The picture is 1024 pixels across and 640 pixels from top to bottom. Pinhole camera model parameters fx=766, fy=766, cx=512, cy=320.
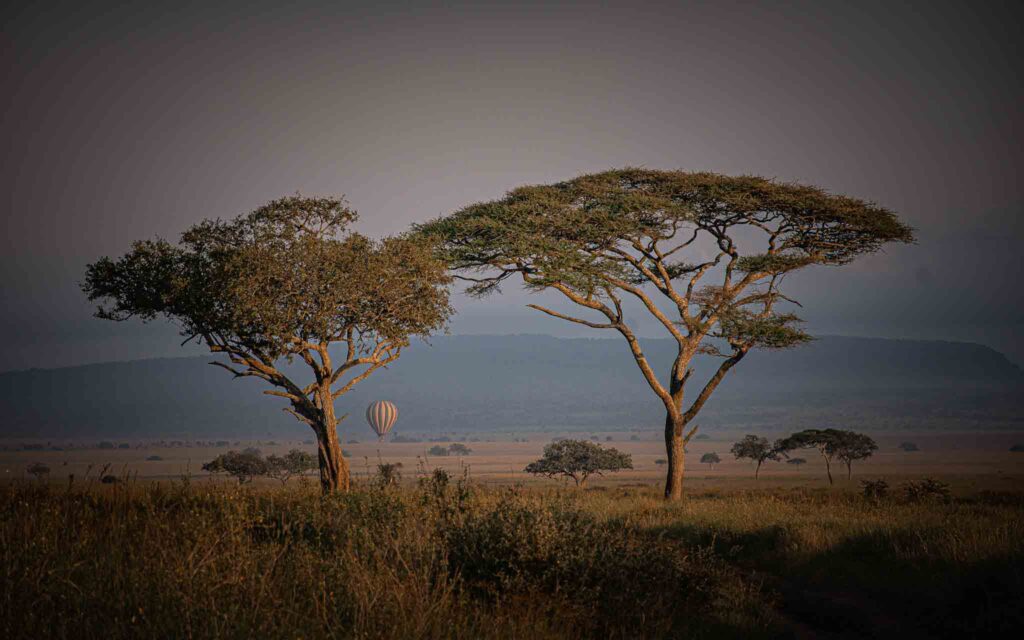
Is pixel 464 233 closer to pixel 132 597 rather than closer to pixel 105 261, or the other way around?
pixel 105 261

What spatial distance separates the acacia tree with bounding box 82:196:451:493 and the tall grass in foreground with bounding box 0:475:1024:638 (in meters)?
7.85

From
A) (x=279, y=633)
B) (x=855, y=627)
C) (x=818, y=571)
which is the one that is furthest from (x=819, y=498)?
(x=279, y=633)

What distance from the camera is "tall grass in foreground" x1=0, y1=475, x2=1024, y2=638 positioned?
22.4 ft

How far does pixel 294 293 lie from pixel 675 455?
13812 mm

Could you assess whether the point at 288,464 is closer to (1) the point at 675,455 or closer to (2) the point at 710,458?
(1) the point at 675,455

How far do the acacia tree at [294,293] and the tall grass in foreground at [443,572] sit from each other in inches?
309

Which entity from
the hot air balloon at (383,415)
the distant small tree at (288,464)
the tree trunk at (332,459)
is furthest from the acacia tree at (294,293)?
the distant small tree at (288,464)

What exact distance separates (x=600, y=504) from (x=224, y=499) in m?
12.4

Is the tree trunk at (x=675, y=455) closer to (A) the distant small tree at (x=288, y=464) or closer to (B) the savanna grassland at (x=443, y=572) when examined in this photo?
(B) the savanna grassland at (x=443, y=572)

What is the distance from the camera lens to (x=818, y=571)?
13.5 meters

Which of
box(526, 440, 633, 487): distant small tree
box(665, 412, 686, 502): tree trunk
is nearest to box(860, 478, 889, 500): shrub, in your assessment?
box(665, 412, 686, 502): tree trunk

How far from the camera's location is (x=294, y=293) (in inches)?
851

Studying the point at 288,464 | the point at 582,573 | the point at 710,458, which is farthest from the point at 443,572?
the point at 710,458

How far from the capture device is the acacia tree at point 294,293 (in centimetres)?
2155
